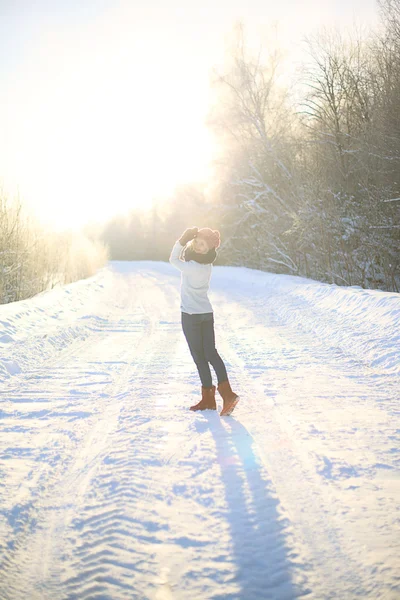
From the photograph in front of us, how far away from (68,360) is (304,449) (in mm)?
3822

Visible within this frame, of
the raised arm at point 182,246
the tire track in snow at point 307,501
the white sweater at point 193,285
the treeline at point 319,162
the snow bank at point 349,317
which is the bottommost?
the tire track in snow at point 307,501

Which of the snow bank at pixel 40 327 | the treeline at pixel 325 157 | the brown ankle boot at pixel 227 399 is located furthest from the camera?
the treeline at pixel 325 157

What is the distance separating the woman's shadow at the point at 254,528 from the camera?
166 cm

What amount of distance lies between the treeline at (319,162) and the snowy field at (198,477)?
6724 mm

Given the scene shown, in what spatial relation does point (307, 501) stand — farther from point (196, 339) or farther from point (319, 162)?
point (319, 162)

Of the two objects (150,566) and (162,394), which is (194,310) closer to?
(162,394)

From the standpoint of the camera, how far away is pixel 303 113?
47.6ft

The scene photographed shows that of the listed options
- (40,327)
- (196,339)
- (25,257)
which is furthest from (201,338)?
(25,257)

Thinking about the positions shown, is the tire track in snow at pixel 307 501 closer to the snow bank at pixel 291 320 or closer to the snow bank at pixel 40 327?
the snow bank at pixel 291 320

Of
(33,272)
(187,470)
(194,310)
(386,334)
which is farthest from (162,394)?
(33,272)

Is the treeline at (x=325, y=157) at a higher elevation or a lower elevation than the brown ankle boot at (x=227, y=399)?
higher

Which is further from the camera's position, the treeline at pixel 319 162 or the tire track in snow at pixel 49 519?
the treeline at pixel 319 162

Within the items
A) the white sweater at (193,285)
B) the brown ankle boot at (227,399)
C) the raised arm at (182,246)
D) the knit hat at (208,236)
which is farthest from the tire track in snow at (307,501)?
the knit hat at (208,236)

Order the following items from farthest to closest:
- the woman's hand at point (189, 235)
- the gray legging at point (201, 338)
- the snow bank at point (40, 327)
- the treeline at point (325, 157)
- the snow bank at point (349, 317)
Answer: the treeline at point (325, 157) → the snow bank at point (40, 327) → the snow bank at point (349, 317) → the gray legging at point (201, 338) → the woman's hand at point (189, 235)
